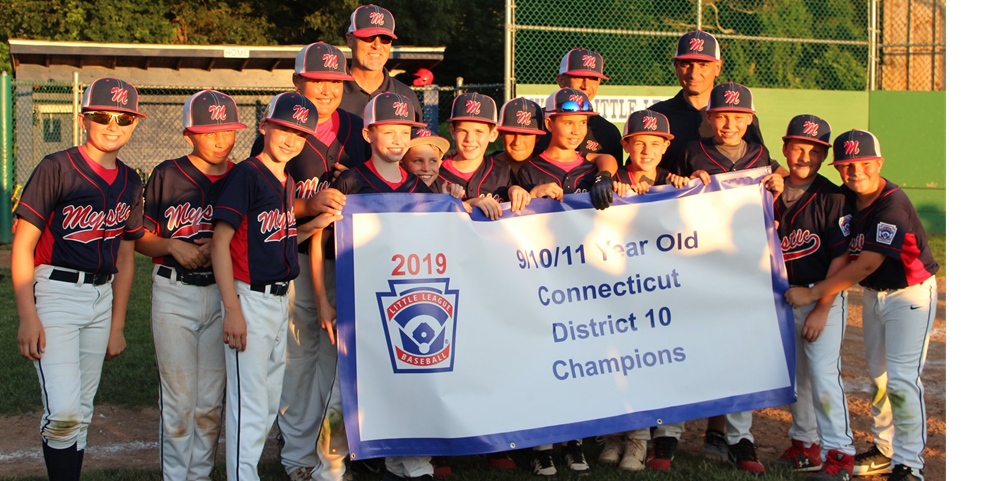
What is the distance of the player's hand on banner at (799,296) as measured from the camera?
471 centimetres

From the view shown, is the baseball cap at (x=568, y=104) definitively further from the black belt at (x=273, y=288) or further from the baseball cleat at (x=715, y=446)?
the baseball cleat at (x=715, y=446)

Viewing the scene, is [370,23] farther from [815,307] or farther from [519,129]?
[815,307]

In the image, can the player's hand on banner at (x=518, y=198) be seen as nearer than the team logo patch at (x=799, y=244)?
Yes

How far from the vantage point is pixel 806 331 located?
15.6ft

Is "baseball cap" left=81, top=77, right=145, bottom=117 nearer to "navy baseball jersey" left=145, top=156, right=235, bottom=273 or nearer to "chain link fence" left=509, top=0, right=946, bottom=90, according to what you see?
"navy baseball jersey" left=145, top=156, right=235, bottom=273

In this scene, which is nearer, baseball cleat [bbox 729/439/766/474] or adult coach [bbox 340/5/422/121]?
baseball cleat [bbox 729/439/766/474]

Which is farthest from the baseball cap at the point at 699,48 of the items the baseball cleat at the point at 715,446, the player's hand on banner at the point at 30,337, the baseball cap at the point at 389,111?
the player's hand on banner at the point at 30,337

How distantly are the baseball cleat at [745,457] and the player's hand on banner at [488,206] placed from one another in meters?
1.98

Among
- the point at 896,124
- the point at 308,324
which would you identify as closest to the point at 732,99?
the point at 308,324

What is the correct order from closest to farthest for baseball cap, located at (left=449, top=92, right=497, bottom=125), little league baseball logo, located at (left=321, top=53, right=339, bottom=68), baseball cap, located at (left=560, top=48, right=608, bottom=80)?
little league baseball logo, located at (left=321, top=53, right=339, bottom=68) < baseball cap, located at (left=449, top=92, right=497, bottom=125) < baseball cap, located at (left=560, top=48, right=608, bottom=80)

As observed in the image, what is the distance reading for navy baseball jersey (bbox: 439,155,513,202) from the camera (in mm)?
4863

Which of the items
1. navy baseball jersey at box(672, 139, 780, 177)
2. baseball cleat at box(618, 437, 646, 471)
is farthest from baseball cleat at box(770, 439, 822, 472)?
navy baseball jersey at box(672, 139, 780, 177)

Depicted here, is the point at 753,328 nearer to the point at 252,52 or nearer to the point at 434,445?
the point at 434,445

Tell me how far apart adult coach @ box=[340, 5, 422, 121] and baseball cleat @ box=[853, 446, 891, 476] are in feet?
11.0
